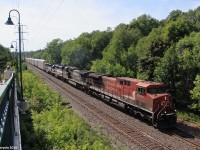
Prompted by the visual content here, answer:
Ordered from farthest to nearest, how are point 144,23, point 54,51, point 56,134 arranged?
point 54,51 → point 144,23 → point 56,134

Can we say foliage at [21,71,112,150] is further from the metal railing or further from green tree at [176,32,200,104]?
green tree at [176,32,200,104]

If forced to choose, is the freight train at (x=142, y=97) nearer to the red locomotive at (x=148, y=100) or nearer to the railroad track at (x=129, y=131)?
the red locomotive at (x=148, y=100)

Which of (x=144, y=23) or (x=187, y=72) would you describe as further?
(x=144, y=23)

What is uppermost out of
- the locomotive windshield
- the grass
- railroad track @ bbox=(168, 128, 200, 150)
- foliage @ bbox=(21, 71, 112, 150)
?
the locomotive windshield

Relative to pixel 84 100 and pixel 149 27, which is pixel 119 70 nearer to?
pixel 84 100

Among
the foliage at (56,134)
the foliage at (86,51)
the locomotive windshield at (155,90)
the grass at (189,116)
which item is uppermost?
the foliage at (86,51)

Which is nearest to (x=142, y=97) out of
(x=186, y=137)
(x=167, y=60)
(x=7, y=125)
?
(x=186, y=137)

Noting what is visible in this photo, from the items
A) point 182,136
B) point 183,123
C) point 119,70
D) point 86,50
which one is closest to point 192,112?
point 183,123

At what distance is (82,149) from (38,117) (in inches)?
195

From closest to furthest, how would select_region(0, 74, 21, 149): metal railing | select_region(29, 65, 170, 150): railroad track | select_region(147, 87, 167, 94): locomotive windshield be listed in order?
select_region(0, 74, 21, 149): metal railing < select_region(29, 65, 170, 150): railroad track < select_region(147, 87, 167, 94): locomotive windshield

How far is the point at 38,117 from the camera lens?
58.4 ft

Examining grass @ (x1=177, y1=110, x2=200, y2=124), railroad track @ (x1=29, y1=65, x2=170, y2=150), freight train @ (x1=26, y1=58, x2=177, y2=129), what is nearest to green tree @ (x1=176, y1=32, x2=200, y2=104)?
grass @ (x1=177, y1=110, x2=200, y2=124)

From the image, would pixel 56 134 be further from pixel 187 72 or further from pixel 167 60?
pixel 187 72

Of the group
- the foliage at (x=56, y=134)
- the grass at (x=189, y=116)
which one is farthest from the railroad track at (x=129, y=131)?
the grass at (x=189, y=116)
